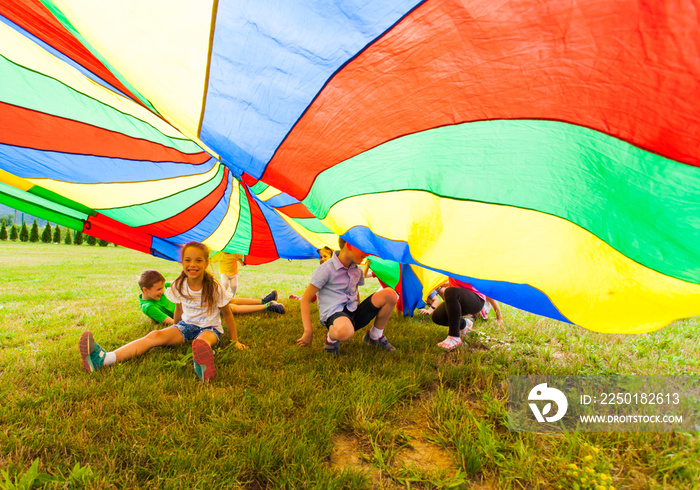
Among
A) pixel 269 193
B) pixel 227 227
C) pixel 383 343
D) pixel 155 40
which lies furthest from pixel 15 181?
pixel 383 343

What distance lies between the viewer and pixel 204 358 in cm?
198

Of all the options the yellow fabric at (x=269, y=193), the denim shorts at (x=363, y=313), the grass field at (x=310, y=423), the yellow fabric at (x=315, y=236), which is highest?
the yellow fabric at (x=269, y=193)

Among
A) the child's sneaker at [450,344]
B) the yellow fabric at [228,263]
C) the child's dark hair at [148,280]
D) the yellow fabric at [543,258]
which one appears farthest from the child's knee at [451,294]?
the yellow fabric at [228,263]

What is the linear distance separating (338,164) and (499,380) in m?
1.68

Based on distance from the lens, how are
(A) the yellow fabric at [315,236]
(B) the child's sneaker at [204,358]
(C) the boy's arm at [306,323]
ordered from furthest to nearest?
(A) the yellow fabric at [315,236] → (C) the boy's arm at [306,323] → (B) the child's sneaker at [204,358]

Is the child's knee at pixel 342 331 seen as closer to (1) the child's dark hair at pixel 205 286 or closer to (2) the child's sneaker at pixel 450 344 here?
(2) the child's sneaker at pixel 450 344

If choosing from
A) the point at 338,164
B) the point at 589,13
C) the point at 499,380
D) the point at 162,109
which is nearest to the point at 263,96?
the point at 338,164

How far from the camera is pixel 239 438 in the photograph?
1.46 m

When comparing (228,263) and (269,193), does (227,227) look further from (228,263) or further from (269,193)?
(269,193)

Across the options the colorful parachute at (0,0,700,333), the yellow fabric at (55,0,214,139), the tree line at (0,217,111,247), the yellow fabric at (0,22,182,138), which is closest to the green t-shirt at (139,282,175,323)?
the colorful parachute at (0,0,700,333)

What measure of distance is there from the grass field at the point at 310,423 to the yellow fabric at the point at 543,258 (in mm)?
574

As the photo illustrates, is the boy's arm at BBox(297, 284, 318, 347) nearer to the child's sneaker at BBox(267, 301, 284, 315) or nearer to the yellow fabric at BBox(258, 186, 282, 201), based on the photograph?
the yellow fabric at BBox(258, 186, 282, 201)

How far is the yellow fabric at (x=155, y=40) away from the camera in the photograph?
121 centimetres

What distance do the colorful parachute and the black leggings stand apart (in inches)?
28.5
